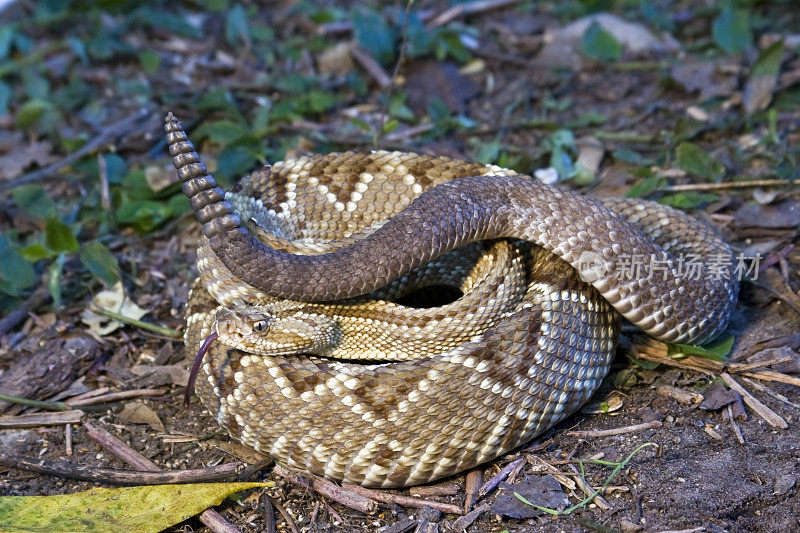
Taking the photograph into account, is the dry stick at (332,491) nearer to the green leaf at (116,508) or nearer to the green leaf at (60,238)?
the green leaf at (116,508)

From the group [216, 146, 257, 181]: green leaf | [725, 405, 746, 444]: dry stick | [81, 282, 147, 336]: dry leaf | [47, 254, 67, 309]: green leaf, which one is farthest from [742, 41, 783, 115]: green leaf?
[47, 254, 67, 309]: green leaf

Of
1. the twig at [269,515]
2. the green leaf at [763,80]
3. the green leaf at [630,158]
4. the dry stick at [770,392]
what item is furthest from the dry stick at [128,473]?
the green leaf at [763,80]

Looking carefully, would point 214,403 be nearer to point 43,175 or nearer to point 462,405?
point 462,405

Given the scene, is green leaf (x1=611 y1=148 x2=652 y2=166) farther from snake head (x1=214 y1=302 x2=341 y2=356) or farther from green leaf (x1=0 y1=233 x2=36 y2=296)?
green leaf (x1=0 y1=233 x2=36 y2=296)

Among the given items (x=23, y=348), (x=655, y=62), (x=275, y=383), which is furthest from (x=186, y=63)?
(x=275, y=383)

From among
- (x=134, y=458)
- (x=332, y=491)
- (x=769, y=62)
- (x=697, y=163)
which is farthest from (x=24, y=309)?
Result: (x=769, y=62)

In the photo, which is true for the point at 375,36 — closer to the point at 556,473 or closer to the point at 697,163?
the point at 697,163
